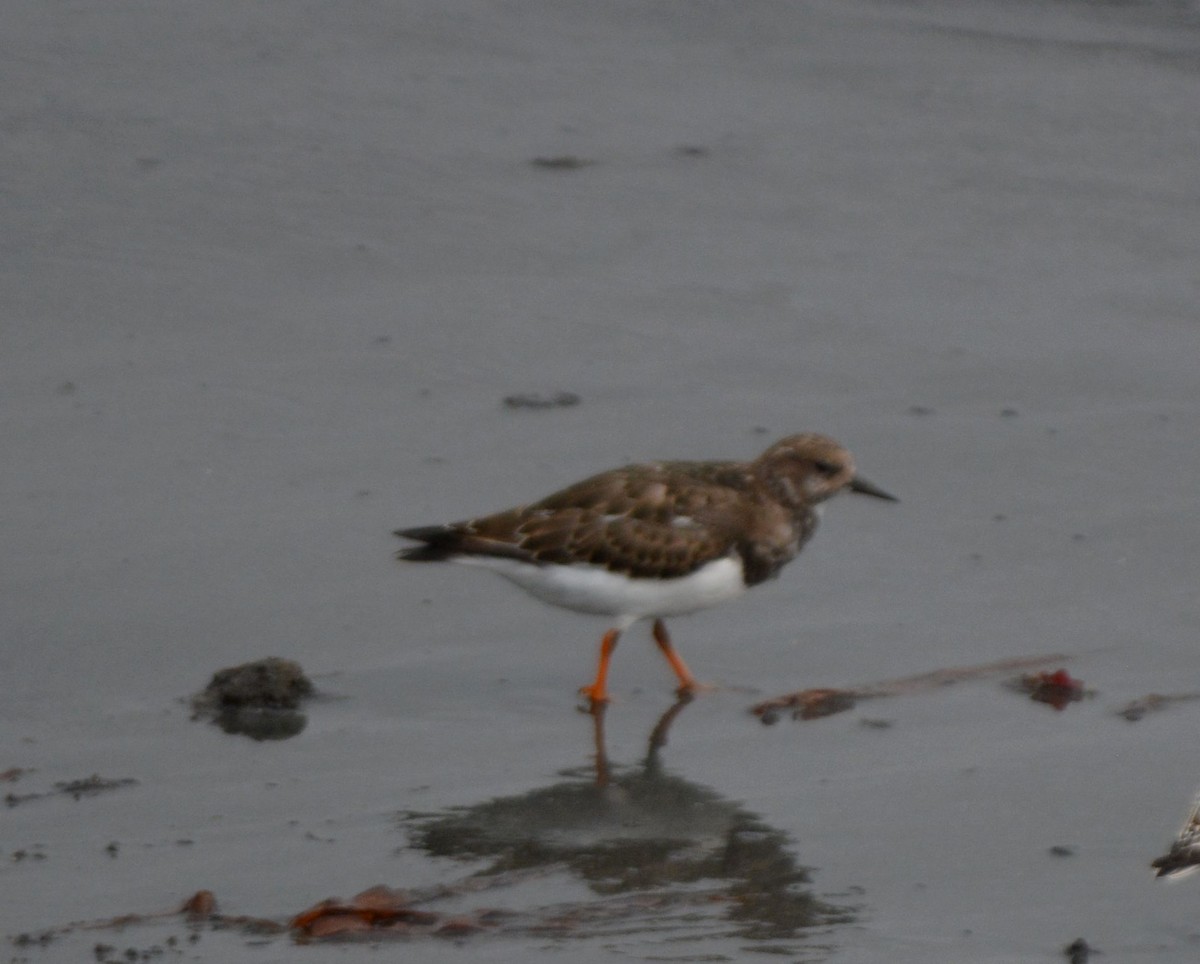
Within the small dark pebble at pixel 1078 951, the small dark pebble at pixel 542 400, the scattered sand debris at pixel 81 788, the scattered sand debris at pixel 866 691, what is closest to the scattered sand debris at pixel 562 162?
the small dark pebble at pixel 542 400

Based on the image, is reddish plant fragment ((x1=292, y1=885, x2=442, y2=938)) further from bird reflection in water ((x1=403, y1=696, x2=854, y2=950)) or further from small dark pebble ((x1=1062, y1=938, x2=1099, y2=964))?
small dark pebble ((x1=1062, y1=938, x2=1099, y2=964))

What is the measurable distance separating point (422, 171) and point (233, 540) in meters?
3.29

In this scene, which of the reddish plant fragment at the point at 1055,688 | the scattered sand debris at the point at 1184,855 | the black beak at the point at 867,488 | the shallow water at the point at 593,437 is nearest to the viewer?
the scattered sand debris at the point at 1184,855

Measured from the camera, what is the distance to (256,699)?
5.42 metres

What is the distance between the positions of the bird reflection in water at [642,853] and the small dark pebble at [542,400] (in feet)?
7.95

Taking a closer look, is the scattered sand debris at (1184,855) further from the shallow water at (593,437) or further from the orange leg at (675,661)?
the orange leg at (675,661)

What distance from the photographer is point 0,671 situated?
568cm

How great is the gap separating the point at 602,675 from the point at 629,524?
20.2 inches

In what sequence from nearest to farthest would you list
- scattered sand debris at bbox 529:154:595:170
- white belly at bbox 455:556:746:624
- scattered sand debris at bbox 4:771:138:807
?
scattered sand debris at bbox 4:771:138:807 < white belly at bbox 455:556:746:624 < scattered sand debris at bbox 529:154:595:170

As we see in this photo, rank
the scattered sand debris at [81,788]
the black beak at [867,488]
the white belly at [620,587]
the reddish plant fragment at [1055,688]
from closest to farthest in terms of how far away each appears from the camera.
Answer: the scattered sand debris at [81,788]
the reddish plant fragment at [1055,688]
the white belly at [620,587]
the black beak at [867,488]

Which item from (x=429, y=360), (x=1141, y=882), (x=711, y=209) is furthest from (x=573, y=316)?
(x=1141, y=882)

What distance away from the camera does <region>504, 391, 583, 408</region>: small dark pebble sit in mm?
7472

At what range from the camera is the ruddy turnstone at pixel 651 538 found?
234 inches

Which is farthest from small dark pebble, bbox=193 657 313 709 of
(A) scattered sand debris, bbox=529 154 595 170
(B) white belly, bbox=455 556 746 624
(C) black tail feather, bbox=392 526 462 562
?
(A) scattered sand debris, bbox=529 154 595 170
